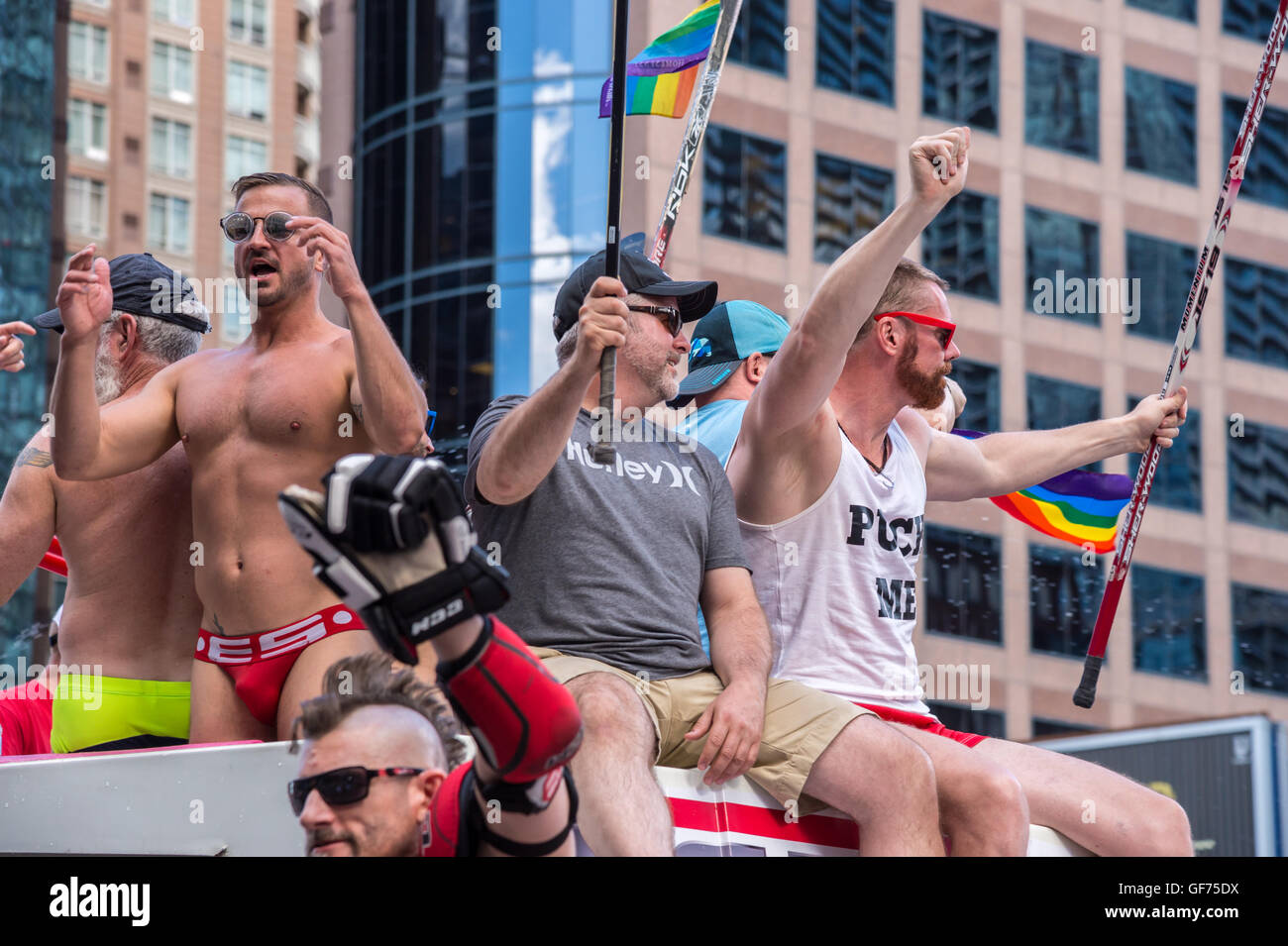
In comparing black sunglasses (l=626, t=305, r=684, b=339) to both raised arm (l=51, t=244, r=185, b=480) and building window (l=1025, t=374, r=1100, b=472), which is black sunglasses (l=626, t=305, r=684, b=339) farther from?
building window (l=1025, t=374, r=1100, b=472)

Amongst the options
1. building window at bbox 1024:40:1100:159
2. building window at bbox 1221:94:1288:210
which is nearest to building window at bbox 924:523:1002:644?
building window at bbox 1024:40:1100:159

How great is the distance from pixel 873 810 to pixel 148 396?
2235 millimetres

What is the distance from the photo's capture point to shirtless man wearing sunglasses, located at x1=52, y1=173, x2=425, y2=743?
500 centimetres

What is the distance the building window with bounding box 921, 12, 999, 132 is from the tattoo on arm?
957 inches

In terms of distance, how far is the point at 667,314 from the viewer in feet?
17.4

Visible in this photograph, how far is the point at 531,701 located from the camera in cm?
336

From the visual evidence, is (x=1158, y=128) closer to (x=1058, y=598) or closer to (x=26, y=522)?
(x=1058, y=598)

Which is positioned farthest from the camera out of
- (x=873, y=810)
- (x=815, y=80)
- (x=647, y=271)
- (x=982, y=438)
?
(x=815, y=80)

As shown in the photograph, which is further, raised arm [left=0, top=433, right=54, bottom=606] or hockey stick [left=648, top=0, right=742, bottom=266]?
hockey stick [left=648, top=0, right=742, bottom=266]

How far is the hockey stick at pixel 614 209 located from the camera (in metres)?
4.66

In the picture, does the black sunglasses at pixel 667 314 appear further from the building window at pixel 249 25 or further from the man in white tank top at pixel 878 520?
the building window at pixel 249 25
